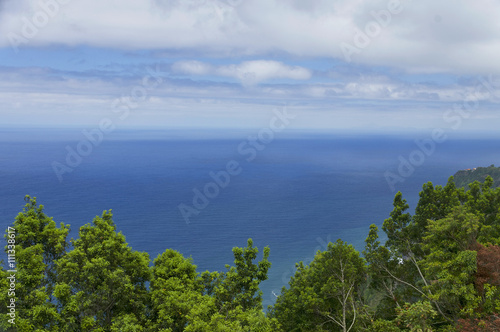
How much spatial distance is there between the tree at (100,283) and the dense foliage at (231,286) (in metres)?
0.06

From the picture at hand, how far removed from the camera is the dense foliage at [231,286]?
16.5 meters

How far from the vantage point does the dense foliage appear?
16531mm

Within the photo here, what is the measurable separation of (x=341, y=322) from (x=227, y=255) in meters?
54.2

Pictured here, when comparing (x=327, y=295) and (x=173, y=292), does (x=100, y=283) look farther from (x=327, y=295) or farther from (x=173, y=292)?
(x=327, y=295)

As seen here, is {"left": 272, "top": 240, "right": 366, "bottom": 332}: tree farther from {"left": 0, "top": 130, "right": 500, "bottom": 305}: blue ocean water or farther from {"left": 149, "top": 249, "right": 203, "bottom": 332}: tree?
{"left": 0, "top": 130, "right": 500, "bottom": 305}: blue ocean water

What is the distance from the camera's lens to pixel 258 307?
64.8 ft

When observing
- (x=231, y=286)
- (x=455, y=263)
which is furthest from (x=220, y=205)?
(x=455, y=263)

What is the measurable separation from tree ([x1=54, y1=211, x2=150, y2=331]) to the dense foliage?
60 mm

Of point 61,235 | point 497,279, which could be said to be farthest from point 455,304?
point 61,235

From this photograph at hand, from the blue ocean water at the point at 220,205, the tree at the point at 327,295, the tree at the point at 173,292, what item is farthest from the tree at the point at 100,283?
the blue ocean water at the point at 220,205

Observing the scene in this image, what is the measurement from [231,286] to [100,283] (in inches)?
298

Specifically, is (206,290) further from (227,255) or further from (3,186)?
(3,186)

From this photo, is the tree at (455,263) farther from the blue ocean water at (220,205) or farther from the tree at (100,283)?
the blue ocean water at (220,205)

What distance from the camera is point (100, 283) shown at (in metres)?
18.6
